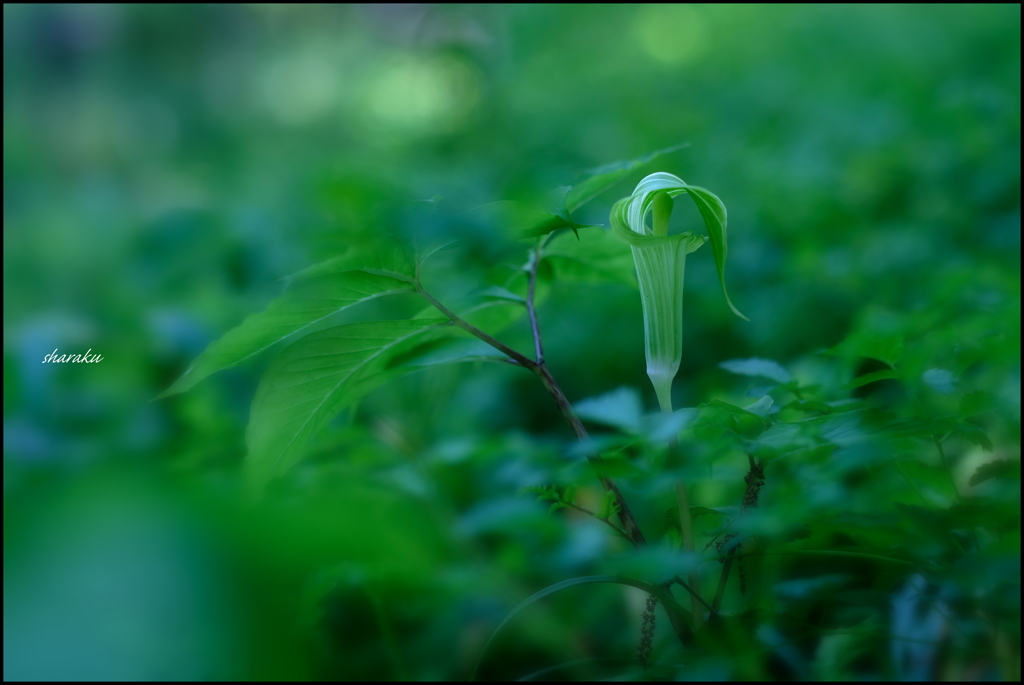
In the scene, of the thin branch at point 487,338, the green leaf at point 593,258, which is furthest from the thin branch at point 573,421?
the green leaf at point 593,258

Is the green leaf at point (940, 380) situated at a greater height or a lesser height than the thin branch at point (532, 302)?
lesser

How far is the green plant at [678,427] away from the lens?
34 centimetres

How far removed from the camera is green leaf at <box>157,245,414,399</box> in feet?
1.29

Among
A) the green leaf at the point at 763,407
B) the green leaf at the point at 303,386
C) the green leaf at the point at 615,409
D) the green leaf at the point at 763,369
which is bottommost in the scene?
the green leaf at the point at 615,409

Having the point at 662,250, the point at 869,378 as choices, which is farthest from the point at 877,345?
the point at 662,250

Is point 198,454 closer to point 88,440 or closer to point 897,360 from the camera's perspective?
point 88,440

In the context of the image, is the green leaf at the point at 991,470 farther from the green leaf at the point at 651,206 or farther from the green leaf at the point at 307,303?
the green leaf at the point at 307,303

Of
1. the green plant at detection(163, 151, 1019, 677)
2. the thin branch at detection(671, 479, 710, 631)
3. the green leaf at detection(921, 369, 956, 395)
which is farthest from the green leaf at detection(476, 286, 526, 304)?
the green leaf at detection(921, 369, 956, 395)

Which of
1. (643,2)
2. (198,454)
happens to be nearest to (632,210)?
(198,454)

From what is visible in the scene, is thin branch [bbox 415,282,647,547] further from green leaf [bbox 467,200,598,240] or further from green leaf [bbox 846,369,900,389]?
green leaf [bbox 846,369,900,389]

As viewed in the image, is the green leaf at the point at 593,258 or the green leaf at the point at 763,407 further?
the green leaf at the point at 593,258

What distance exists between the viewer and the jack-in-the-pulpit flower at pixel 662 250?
0.37 m

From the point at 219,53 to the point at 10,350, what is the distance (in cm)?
492

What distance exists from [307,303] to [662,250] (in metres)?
0.21
